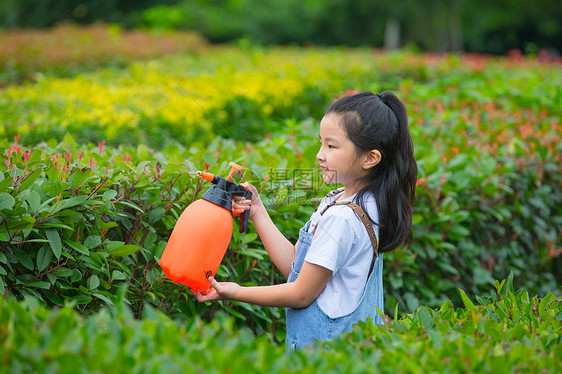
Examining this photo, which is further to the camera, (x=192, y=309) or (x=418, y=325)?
(x=192, y=309)

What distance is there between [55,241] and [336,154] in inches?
38.2

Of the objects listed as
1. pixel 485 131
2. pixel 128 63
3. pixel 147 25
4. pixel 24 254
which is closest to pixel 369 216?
pixel 24 254

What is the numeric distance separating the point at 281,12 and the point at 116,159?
22.9 metres

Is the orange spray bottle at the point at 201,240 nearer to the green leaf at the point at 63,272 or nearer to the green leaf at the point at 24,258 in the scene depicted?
the green leaf at the point at 63,272

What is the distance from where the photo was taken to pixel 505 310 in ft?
5.70

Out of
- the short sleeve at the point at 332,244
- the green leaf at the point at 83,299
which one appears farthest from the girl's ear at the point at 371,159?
the green leaf at the point at 83,299

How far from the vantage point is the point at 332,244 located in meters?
1.67

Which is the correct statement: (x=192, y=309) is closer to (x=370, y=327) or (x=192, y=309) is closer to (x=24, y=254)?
(x=24, y=254)

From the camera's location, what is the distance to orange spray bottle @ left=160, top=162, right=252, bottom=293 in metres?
1.72

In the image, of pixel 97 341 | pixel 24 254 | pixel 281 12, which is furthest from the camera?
pixel 281 12

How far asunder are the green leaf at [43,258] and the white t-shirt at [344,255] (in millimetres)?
848

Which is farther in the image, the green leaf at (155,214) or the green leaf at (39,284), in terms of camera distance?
the green leaf at (155,214)

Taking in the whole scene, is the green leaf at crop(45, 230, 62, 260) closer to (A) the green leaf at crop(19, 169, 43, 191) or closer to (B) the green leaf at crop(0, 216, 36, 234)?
(B) the green leaf at crop(0, 216, 36, 234)

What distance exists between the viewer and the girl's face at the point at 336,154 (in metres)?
1.80
